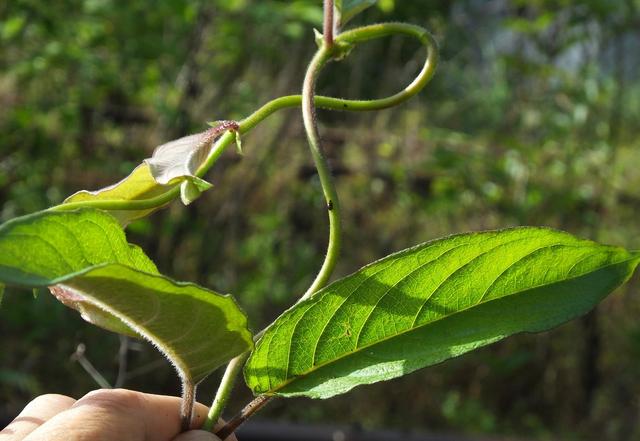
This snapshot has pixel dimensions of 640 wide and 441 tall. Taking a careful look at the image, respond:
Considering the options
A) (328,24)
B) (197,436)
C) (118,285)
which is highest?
(328,24)

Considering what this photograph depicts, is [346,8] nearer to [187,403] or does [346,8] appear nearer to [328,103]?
[328,103]

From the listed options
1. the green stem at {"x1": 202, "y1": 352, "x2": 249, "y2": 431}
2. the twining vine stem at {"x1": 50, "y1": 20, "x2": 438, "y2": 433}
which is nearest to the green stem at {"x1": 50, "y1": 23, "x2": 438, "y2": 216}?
the twining vine stem at {"x1": 50, "y1": 20, "x2": 438, "y2": 433}

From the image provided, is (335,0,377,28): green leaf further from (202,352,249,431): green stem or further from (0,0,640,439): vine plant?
(202,352,249,431): green stem

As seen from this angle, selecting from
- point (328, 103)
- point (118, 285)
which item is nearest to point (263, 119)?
point (328, 103)

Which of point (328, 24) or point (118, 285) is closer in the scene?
point (118, 285)

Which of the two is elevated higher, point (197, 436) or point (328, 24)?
point (328, 24)

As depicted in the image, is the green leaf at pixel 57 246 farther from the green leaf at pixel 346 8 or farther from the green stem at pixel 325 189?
the green leaf at pixel 346 8

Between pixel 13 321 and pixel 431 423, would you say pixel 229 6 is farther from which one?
pixel 431 423

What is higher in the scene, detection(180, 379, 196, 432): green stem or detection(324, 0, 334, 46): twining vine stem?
detection(324, 0, 334, 46): twining vine stem
